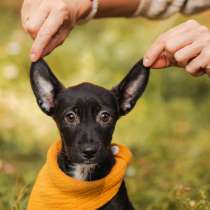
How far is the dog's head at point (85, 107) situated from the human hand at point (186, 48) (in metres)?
0.17

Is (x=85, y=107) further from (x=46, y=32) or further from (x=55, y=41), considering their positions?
(x=46, y=32)

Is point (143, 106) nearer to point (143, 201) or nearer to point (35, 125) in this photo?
point (35, 125)

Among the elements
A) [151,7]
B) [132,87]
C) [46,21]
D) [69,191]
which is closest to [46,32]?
[46,21]

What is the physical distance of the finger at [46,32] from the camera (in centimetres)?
495

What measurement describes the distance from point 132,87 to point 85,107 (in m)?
0.33

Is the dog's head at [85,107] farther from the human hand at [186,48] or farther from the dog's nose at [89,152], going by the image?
the human hand at [186,48]

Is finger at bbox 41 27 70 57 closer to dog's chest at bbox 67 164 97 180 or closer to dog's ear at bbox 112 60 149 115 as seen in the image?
dog's ear at bbox 112 60 149 115

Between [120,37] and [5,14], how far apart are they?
289cm

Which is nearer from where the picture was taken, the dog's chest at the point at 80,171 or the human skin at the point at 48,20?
the human skin at the point at 48,20

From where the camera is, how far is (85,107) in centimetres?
519

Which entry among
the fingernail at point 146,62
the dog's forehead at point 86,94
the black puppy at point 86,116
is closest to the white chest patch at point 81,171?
the black puppy at point 86,116

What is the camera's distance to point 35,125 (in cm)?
894

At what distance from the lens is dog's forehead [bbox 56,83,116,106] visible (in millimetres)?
5215

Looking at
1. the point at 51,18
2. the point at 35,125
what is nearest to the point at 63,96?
the point at 51,18
